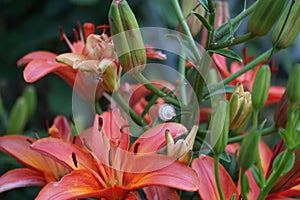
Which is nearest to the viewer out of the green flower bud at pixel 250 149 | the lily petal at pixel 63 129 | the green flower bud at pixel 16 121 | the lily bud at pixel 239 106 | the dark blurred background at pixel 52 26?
the green flower bud at pixel 250 149

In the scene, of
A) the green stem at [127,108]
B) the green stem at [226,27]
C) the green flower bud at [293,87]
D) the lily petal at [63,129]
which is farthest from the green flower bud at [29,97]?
the green flower bud at [293,87]

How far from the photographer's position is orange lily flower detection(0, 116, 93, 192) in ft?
2.52

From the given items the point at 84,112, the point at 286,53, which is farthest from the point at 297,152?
the point at 286,53

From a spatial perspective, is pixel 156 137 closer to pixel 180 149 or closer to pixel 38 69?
pixel 180 149

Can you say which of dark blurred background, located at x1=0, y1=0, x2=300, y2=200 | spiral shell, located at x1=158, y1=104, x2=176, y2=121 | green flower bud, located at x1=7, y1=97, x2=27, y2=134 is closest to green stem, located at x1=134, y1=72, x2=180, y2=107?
spiral shell, located at x1=158, y1=104, x2=176, y2=121

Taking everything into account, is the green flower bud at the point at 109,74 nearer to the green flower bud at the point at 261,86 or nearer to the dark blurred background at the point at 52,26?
the green flower bud at the point at 261,86

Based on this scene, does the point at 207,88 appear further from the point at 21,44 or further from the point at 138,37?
the point at 21,44

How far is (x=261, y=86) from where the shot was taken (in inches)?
26.9

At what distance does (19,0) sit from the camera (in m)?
1.71

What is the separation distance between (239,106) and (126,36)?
0.16 metres

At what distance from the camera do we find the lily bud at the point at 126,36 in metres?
0.70

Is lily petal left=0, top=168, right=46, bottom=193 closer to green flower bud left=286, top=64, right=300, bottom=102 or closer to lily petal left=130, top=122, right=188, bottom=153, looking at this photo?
lily petal left=130, top=122, right=188, bottom=153

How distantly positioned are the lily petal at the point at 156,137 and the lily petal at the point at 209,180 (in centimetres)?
4

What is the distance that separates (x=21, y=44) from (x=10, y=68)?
0.35 ft
